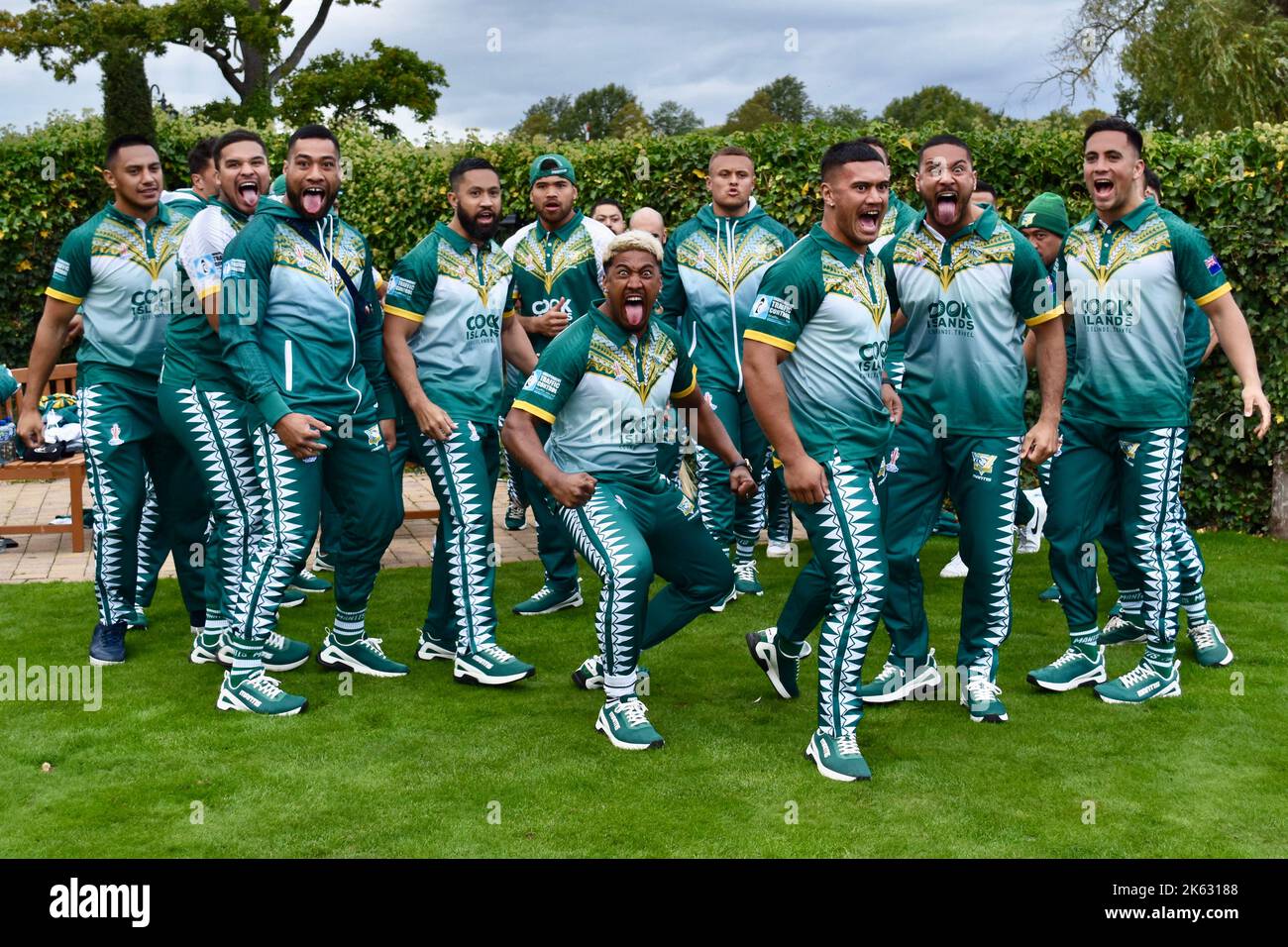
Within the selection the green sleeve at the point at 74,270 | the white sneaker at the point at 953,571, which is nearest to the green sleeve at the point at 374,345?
the green sleeve at the point at 74,270

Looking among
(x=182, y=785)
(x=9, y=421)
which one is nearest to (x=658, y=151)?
(x=9, y=421)

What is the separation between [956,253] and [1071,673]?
2007mm

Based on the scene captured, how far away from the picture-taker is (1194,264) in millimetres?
5656

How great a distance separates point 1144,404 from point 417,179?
25.0 ft

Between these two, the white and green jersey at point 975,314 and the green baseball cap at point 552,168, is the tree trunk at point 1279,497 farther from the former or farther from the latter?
the green baseball cap at point 552,168

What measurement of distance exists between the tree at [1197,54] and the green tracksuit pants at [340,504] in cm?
1840

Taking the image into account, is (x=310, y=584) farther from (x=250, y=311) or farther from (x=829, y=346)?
→ (x=829, y=346)

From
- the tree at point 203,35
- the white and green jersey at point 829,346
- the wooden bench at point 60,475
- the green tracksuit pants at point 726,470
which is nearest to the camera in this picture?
the white and green jersey at point 829,346

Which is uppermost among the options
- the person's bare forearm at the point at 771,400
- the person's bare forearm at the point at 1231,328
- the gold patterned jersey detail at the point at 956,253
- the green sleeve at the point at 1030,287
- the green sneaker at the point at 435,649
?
the gold patterned jersey detail at the point at 956,253

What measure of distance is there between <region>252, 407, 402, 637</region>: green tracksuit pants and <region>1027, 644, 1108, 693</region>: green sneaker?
3010mm

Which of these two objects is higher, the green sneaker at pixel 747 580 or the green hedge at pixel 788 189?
the green hedge at pixel 788 189

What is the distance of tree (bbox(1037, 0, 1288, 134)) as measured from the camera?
68.8 feet

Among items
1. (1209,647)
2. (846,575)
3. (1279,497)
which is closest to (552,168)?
(846,575)

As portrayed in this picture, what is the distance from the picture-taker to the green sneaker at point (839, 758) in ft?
15.6
